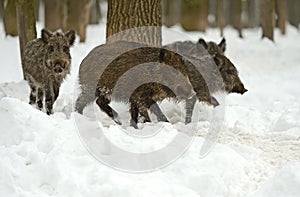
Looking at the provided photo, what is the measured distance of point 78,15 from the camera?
53.6ft

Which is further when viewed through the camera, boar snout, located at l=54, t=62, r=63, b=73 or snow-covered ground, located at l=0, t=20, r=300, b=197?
boar snout, located at l=54, t=62, r=63, b=73

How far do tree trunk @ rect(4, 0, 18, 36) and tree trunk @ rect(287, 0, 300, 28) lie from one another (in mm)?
24050

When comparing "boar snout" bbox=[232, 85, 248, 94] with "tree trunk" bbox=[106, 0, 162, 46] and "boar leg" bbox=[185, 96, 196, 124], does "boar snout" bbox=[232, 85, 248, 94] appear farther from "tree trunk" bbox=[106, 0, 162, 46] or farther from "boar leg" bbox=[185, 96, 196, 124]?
"tree trunk" bbox=[106, 0, 162, 46]

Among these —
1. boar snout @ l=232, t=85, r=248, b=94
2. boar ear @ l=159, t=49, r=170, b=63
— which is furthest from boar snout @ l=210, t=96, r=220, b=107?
boar ear @ l=159, t=49, r=170, b=63

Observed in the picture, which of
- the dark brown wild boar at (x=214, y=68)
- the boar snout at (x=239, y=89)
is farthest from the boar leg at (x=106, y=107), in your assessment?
the boar snout at (x=239, y=89)

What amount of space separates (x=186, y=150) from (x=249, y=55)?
1237cm

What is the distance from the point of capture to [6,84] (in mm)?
9922

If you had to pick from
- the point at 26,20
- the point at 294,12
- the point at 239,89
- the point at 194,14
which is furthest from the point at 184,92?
the point at 294,12

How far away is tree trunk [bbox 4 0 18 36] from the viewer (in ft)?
46.2

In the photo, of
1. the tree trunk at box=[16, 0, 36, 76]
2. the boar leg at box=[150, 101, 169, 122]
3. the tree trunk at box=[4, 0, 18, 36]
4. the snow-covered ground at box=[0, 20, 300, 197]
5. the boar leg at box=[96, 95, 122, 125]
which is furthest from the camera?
the tree trunk at box=[4, 0, 18, 36]

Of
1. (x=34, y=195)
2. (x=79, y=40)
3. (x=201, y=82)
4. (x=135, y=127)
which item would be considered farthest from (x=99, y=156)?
(x=79, y=40)

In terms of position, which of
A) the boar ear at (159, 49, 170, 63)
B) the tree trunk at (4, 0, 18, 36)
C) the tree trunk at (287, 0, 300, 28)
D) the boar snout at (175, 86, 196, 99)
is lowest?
the tree trunk at (287, 0, 300, 28)

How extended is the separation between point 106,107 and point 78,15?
9.52 m

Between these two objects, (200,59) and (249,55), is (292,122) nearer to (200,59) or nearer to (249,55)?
(200,59)
